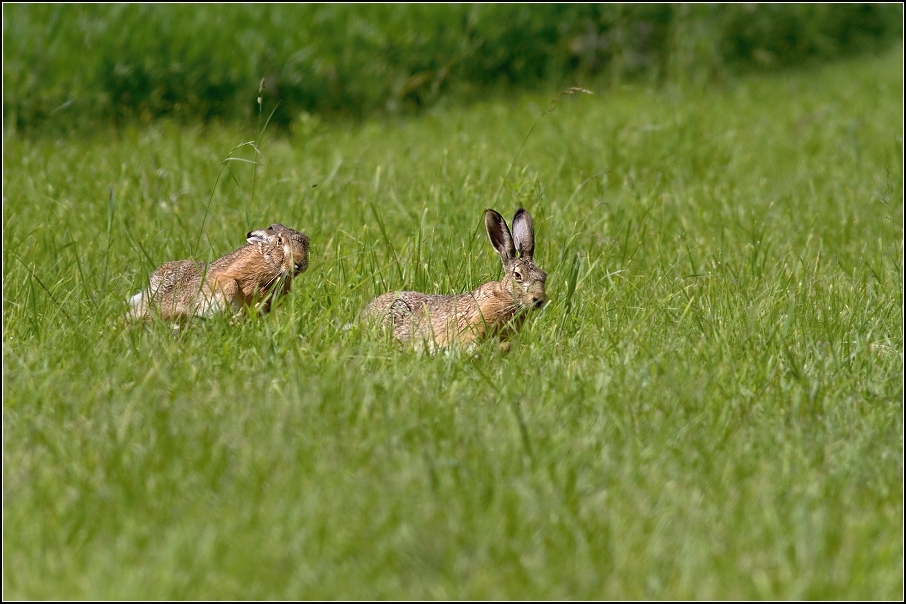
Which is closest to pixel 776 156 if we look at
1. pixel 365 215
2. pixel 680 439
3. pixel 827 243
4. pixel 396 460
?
pixel 827 243

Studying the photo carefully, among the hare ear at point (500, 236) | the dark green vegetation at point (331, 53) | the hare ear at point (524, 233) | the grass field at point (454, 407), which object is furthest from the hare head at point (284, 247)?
the dark green vegetation at point (331, 53)

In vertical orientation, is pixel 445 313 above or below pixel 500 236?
below

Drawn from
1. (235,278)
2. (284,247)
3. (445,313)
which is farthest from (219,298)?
(445,313)

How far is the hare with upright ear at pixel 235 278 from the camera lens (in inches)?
191

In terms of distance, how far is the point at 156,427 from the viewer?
3557 mm

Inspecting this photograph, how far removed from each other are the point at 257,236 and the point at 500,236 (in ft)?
3.45

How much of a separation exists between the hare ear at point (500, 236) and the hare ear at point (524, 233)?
45 mm

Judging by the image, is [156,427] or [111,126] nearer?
[156,427]

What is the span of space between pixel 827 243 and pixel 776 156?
250 cm

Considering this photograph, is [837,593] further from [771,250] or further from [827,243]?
[827,243]

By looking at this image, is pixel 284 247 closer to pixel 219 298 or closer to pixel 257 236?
pixel 257 236

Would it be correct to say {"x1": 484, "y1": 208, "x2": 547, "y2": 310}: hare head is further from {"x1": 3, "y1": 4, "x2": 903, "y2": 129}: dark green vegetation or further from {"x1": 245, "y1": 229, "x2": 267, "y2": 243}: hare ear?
{"x1": 3, "y1": 4, "x2": 903, "y2": 129}: dark green vegetation

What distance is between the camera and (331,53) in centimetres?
1072

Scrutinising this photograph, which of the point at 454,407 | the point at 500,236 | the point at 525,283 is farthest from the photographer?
the point at 500,236
